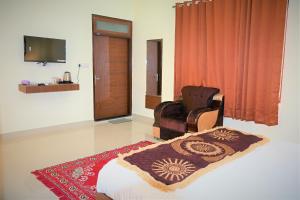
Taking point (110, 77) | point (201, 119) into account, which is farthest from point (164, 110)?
point (110, 77)

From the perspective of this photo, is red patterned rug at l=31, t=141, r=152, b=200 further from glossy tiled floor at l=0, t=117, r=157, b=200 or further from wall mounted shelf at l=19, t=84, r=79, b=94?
wall mounted shelf at l=19, t=84, r=79, b=94

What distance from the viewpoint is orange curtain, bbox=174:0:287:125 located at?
3566 mm

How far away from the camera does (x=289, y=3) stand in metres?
3.43

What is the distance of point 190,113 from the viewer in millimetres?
3727

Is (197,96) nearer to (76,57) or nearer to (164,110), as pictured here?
(164,110)

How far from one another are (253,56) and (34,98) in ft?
12.8

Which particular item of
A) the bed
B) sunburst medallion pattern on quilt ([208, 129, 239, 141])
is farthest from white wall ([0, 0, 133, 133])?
sunburst medallion pattern on quilt ([208, 129, 239, 141])

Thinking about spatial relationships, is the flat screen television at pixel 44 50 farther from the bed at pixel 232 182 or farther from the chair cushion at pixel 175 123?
the bed at pixel 232 182

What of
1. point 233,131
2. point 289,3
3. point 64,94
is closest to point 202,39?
point 289,3

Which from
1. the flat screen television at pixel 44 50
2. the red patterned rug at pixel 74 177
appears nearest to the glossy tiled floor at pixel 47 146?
the red patterned rug at pixel 74 177

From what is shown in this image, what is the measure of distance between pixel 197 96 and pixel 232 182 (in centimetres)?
269

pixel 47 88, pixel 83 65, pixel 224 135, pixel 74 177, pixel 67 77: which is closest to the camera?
pixel 224 135

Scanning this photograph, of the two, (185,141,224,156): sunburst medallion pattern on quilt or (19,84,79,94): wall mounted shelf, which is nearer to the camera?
(185,141,224,156): sunburst medallion pattern on quilt

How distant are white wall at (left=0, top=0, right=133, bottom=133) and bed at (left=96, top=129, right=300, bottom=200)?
323cm
